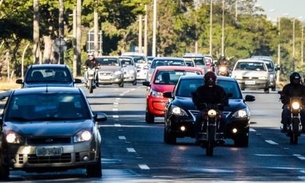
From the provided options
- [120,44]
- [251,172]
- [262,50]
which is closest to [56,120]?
[251,172]

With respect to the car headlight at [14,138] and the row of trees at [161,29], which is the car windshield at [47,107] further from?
the row of trees at [161,29]

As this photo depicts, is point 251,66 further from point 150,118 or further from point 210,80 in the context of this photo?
point 210,80

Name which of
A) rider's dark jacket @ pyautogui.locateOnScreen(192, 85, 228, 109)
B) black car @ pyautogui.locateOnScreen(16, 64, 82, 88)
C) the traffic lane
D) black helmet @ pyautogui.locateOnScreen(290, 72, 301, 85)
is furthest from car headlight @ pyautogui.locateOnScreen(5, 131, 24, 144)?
black car @ pyautogui.locateOnScreen(16, 64, 82, 88)

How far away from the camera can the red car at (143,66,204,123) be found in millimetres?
34031

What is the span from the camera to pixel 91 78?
56.6 meters

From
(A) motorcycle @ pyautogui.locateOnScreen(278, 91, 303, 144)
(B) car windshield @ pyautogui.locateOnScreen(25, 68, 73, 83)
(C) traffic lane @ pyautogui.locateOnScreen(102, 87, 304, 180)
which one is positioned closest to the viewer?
(C) traffic lane @ pyautogui.locateOnScreen(102, 87, 304, 180)

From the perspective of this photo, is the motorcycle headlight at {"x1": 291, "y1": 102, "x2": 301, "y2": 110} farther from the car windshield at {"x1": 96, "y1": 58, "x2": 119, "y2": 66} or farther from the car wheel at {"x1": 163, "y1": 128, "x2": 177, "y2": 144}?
the car windshield at {"x1": 96, "y1": 58, "x2": 119, "y2": 66}

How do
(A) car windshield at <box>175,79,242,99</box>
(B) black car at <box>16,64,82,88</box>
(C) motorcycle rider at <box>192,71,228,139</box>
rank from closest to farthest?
(C) motorcycle rider at <box>192,71,228,139</box>
(A) car windshield at <box>175,79,242,99</box>
(B) black car at <box>16,64,82,88</box>

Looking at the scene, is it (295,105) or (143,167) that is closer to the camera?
(143,167)

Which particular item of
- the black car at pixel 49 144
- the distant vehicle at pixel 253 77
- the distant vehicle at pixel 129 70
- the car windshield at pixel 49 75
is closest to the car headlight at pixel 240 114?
the black car at pixel 49 144

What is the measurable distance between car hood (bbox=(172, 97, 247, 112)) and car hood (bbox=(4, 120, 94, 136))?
25.7 feet

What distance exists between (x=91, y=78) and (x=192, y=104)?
30.2 metres

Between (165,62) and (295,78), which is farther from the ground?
(295,78)

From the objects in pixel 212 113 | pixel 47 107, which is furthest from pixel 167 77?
pixel 47 107
